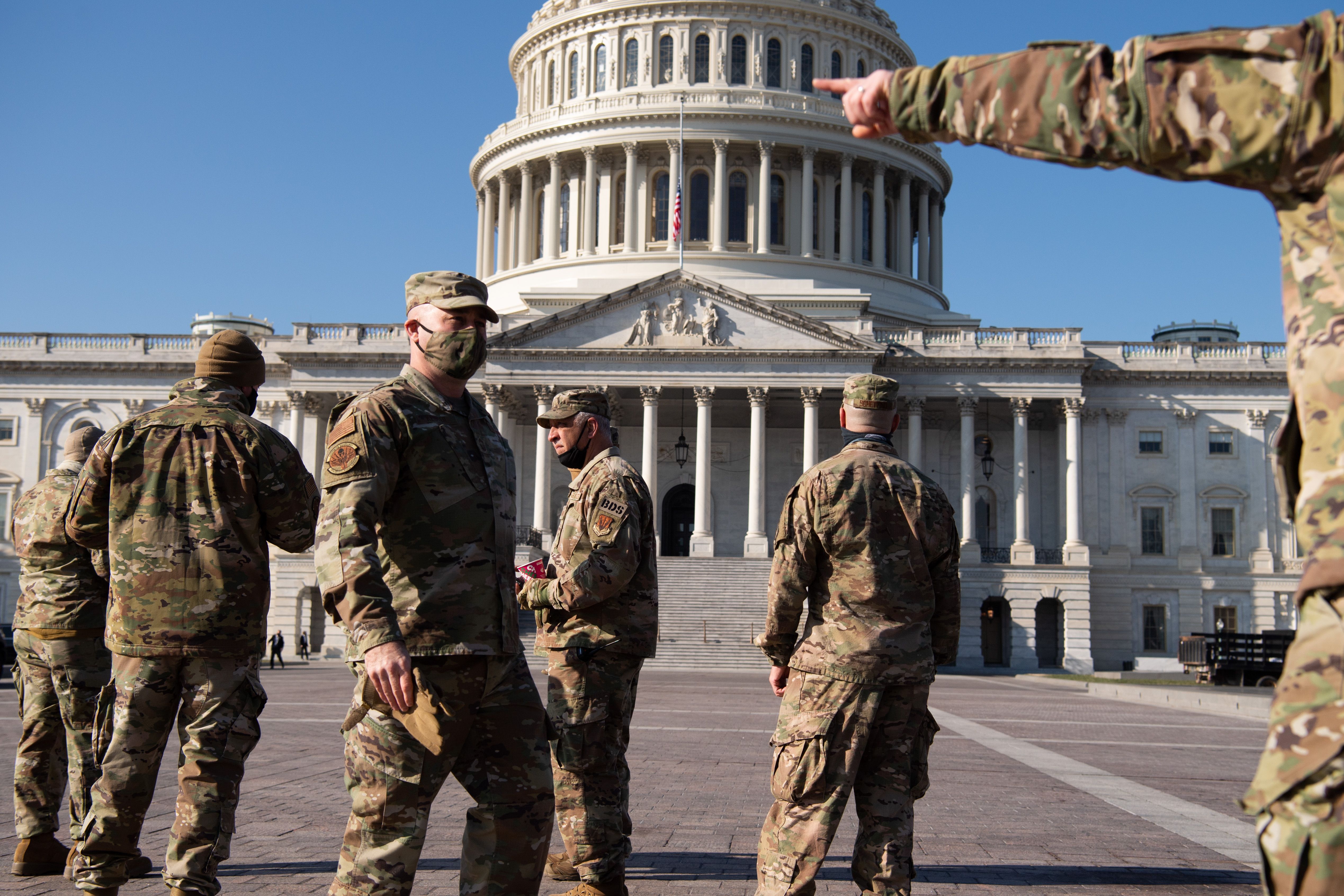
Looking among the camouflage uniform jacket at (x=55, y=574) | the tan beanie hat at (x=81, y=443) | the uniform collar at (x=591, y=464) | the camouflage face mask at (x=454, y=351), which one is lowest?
the camouflage uniform jacket at (x=55, y=574)

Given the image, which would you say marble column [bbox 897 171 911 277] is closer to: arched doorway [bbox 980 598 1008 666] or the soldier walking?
arched doorway [bbox 980 598 1008 666]

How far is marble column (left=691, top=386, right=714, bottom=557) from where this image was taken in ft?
167

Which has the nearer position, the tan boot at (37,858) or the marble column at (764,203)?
the tan boot at (37,858)

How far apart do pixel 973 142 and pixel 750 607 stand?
42251 mm

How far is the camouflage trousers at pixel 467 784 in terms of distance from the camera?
4.60 meters

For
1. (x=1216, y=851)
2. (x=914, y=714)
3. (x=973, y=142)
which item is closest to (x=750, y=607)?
(x=1216, y=851)

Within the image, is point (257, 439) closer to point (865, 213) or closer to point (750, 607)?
point (750, 607)

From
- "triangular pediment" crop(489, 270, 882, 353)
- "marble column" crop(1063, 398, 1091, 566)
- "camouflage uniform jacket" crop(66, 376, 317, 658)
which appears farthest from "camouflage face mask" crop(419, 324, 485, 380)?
"marble column" crop(1063, 398, 1091, 566)

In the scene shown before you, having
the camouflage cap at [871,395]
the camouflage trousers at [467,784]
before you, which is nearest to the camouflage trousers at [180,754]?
the camouflage trousers at [467,784]

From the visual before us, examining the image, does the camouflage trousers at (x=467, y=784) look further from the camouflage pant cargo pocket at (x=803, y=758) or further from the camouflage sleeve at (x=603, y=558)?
the camouflage sleeve at (x=603, y=558)

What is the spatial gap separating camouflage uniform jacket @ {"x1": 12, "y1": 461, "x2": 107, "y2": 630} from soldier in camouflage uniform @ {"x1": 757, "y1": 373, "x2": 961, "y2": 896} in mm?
4149

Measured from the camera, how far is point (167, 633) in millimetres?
5777

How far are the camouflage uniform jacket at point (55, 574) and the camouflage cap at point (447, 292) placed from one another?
10.6ft

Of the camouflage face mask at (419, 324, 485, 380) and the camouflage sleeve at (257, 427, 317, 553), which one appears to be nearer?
the camouflage face mask at (419, 324, 485, 380)
